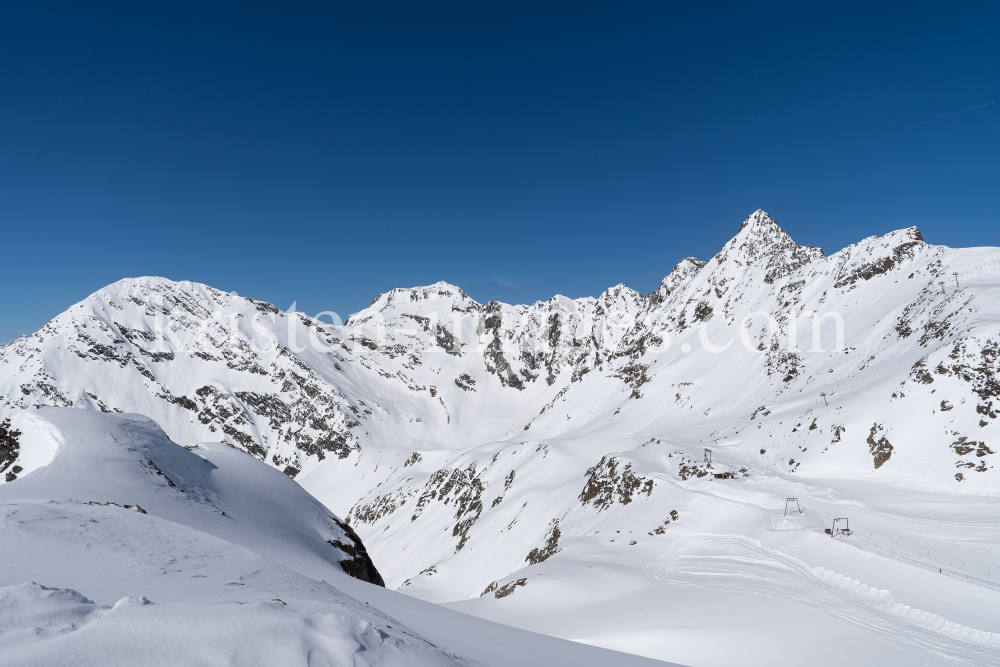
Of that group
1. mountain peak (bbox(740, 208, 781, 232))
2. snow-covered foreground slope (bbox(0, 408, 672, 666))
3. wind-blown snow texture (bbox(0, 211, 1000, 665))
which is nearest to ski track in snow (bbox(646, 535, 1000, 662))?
wind-blown snow texture (bbox(0, 211, 1000, 665))

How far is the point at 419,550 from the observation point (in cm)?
5931

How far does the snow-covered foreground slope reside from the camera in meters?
3.75

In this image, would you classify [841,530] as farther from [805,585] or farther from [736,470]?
[736,470]

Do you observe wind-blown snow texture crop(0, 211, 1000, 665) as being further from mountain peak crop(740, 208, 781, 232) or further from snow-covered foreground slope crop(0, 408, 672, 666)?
snow-covered foreground slope crop(0, 408, 672, 666)

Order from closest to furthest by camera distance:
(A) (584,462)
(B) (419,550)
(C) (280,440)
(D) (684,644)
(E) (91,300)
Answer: (D) (684,644), (A) (584,462), (B) (419,550), (C) (280,440), (E) (91,300)

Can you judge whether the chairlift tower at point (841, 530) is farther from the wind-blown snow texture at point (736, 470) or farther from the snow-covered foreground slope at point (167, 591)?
the snow-covered foreground slope at point (167, 591)

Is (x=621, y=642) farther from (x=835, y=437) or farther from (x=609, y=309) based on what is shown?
(x=609, y=309)

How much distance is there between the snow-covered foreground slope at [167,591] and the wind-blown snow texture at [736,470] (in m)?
6.43

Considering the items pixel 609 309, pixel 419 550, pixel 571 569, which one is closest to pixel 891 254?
pixel 571 569

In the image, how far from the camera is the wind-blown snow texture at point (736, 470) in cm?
1551

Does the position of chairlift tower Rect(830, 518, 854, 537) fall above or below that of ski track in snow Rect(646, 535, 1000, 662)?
above

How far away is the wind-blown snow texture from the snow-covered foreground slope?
643 cm

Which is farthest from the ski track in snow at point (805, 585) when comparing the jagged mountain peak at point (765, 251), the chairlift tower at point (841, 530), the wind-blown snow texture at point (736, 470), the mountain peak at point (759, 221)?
the mountain peak at point (759, 221)

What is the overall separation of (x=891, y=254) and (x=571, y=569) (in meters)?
68.9
